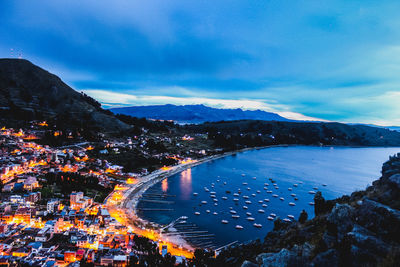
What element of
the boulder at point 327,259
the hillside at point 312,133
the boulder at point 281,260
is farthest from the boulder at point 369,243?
the hillside at point 312,133

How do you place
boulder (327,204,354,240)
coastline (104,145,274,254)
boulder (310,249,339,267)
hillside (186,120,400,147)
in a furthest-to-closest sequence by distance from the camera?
hillside (186,120,400,147) < coastline (104,145,274,254) < boulder (327,204,354,240) < boulder (310,249,339,267)

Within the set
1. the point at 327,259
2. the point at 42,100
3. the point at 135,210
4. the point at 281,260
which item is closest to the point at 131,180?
the point at 135,210

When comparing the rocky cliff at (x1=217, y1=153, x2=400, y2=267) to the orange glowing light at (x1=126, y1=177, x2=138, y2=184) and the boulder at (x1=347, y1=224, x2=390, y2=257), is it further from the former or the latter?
the orange glowing light at (x1=126, y1=177, x2=138, y2=184)

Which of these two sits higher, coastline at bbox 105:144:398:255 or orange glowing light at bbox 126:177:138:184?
orange glowing light at bbox 126:177:138:184

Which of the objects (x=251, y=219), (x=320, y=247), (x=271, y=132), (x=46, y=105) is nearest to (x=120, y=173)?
(x=251, y=219)

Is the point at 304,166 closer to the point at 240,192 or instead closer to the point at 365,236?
the point at 240,192

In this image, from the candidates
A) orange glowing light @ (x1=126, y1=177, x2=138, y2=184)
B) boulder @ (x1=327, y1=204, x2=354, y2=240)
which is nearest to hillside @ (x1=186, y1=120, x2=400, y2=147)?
orange glowing light @ (x1=126, y1=177, x2=138, y2=184)

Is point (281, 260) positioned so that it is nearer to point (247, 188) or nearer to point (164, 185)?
point (247, 188)

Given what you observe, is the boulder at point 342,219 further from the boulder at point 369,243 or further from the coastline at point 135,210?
the coastline at point 135,210
